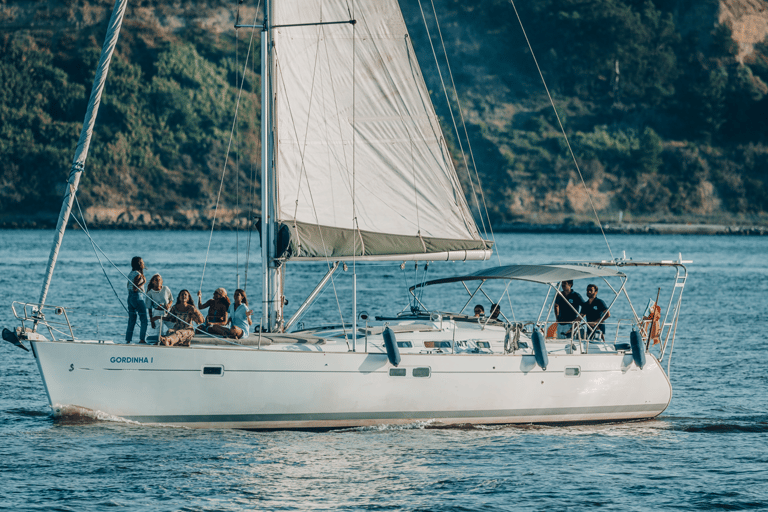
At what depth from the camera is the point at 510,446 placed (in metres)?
16.2

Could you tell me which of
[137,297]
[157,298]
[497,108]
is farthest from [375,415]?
[497,108]

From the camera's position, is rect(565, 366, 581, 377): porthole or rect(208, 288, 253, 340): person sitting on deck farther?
rect(565, 366, 581, 377): porthole

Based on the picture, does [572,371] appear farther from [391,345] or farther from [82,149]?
[82,149]

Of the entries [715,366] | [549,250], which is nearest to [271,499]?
[715,366]

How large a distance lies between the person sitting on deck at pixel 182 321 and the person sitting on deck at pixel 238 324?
35 centimetres

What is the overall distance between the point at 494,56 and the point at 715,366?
12112 centimetres

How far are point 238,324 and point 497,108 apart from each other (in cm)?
12137

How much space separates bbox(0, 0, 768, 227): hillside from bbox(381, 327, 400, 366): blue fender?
325 feet

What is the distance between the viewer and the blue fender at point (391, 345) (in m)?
15.6

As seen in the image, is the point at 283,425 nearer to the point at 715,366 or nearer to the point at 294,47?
the point at 294,47

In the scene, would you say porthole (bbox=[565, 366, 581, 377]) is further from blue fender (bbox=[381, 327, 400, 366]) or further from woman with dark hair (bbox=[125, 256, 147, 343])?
woman with dark hair (bbox=[125, 256, 147, 343])

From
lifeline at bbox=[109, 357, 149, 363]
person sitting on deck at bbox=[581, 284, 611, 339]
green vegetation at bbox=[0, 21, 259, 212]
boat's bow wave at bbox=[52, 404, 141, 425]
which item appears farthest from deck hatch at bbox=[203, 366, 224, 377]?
green vegetation at bbox=[0, 21, 259, 212]

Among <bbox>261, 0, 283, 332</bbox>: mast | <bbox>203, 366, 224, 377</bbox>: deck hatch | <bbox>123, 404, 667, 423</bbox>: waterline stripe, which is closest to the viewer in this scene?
<bbox>203, 366, 224, 377</bbox>: deck hatch

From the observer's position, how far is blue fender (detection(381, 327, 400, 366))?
51.3 ft
